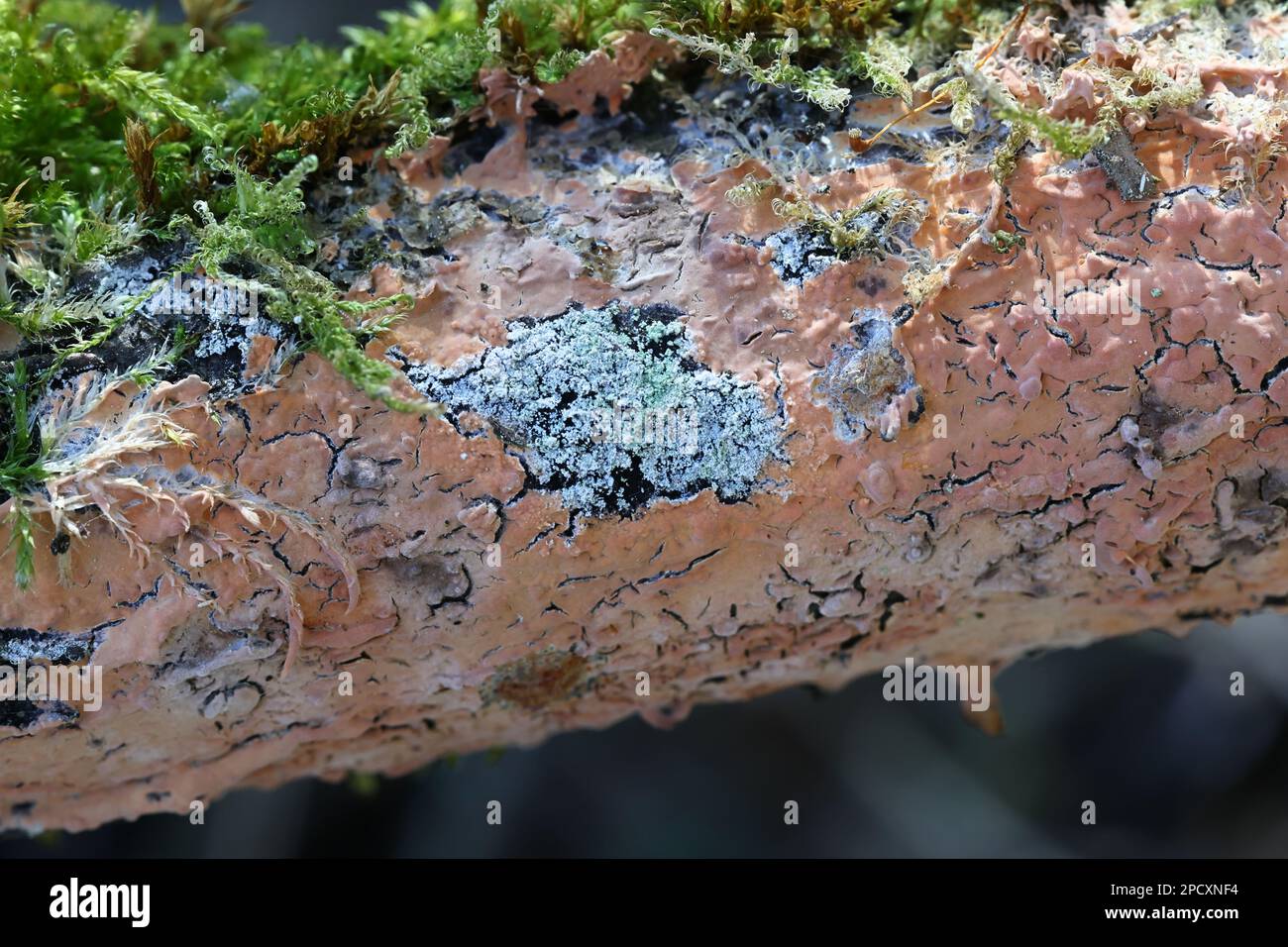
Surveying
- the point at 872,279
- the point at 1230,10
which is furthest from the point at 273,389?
the point at 1230,10

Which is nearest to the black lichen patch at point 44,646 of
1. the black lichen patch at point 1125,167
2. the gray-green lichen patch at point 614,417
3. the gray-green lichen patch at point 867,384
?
the gray-green lichen patch at point 614,417

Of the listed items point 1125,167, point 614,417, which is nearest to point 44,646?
point 614,417

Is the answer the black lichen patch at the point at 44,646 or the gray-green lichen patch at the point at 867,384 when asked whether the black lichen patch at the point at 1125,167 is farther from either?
the black lichen patch at the point at 44,646

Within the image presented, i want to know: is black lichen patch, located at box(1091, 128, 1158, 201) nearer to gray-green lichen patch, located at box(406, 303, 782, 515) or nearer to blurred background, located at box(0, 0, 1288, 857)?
gray-green lichen patch, located at box(406, 303, 782, 515)

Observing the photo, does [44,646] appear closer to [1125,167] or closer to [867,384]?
[867,384]

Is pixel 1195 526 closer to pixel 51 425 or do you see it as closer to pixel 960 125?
pixel 960 125

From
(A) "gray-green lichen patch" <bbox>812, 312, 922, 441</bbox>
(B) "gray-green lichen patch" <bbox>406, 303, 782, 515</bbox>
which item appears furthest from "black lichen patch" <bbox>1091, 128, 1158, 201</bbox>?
(B) "gray-green lichen patch" <bbox>406, 303, 782, 515</bbox>

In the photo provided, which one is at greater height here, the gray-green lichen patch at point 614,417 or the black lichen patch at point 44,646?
the gray-green lichen patch at point 614,417
